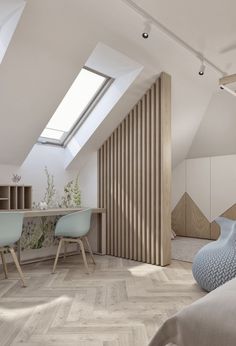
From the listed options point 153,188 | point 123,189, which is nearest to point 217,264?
point 153,188

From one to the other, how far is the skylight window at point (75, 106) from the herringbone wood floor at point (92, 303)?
1.92 metres

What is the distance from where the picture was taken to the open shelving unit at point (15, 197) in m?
3.68

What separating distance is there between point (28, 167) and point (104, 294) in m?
2.14

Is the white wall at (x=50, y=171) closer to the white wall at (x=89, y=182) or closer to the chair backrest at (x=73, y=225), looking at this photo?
the white wall at (x=89, y=182)

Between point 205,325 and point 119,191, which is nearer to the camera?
point 205,325

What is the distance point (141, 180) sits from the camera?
4020 mm

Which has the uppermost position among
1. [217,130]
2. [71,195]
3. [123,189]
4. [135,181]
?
[217,130]

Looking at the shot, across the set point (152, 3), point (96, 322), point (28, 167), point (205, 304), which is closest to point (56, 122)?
A: point (28, 167)

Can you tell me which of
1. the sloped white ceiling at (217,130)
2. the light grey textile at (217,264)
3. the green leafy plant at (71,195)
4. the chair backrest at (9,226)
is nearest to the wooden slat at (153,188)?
the light grey textile at (217,264)

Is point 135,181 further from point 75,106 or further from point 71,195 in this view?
point 75,106

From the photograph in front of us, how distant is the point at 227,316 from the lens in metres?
1.12

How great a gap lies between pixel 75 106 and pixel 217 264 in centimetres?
291

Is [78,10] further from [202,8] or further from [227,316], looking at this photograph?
[227,316]

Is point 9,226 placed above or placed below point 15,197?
below
